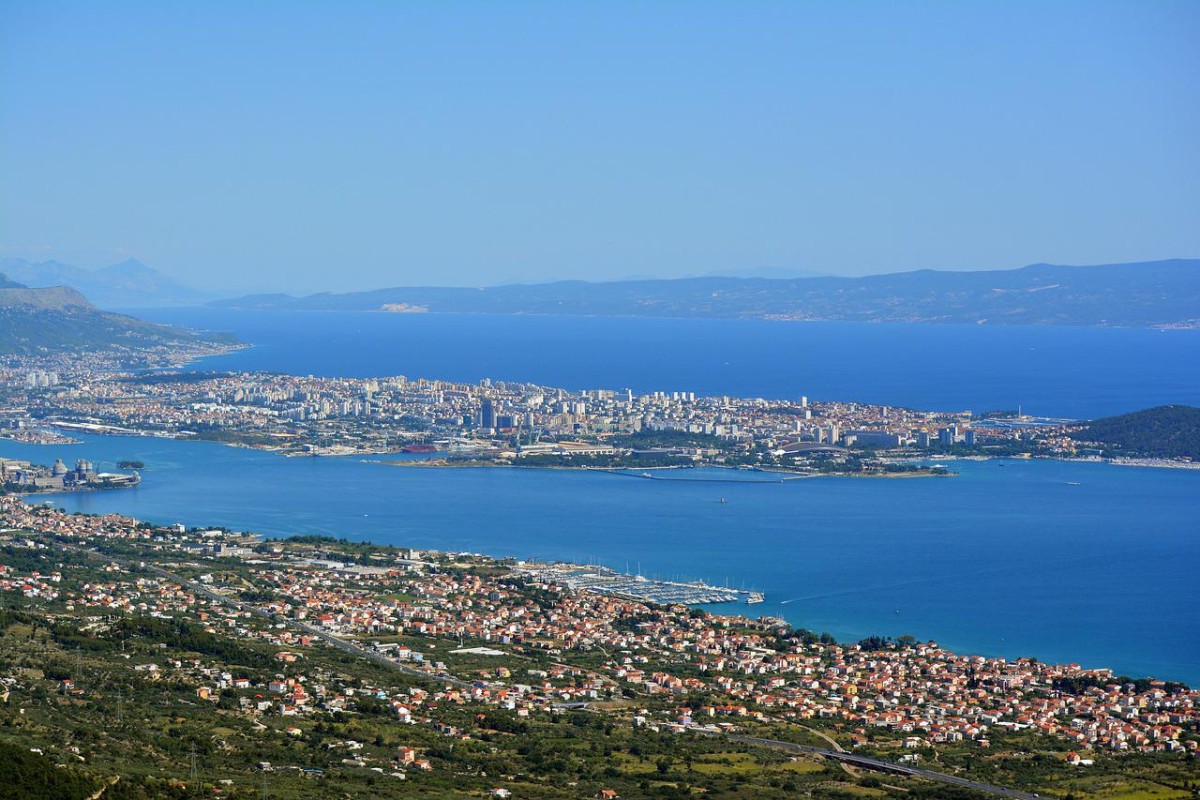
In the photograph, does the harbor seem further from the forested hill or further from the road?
the forested hill

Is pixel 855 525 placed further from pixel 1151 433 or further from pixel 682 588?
pixel 1151 433

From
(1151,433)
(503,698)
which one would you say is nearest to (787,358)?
(1151,433)

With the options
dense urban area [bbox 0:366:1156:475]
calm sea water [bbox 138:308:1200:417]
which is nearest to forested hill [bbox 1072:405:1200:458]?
dense urban area [bbox 0:366:1156:475]

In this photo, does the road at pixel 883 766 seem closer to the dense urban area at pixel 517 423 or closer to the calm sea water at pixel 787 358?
the dense urban area at pixel 517 423

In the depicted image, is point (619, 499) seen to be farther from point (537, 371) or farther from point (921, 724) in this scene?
point (537, 371)

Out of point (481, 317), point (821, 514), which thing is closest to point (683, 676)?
point (821, 514)
